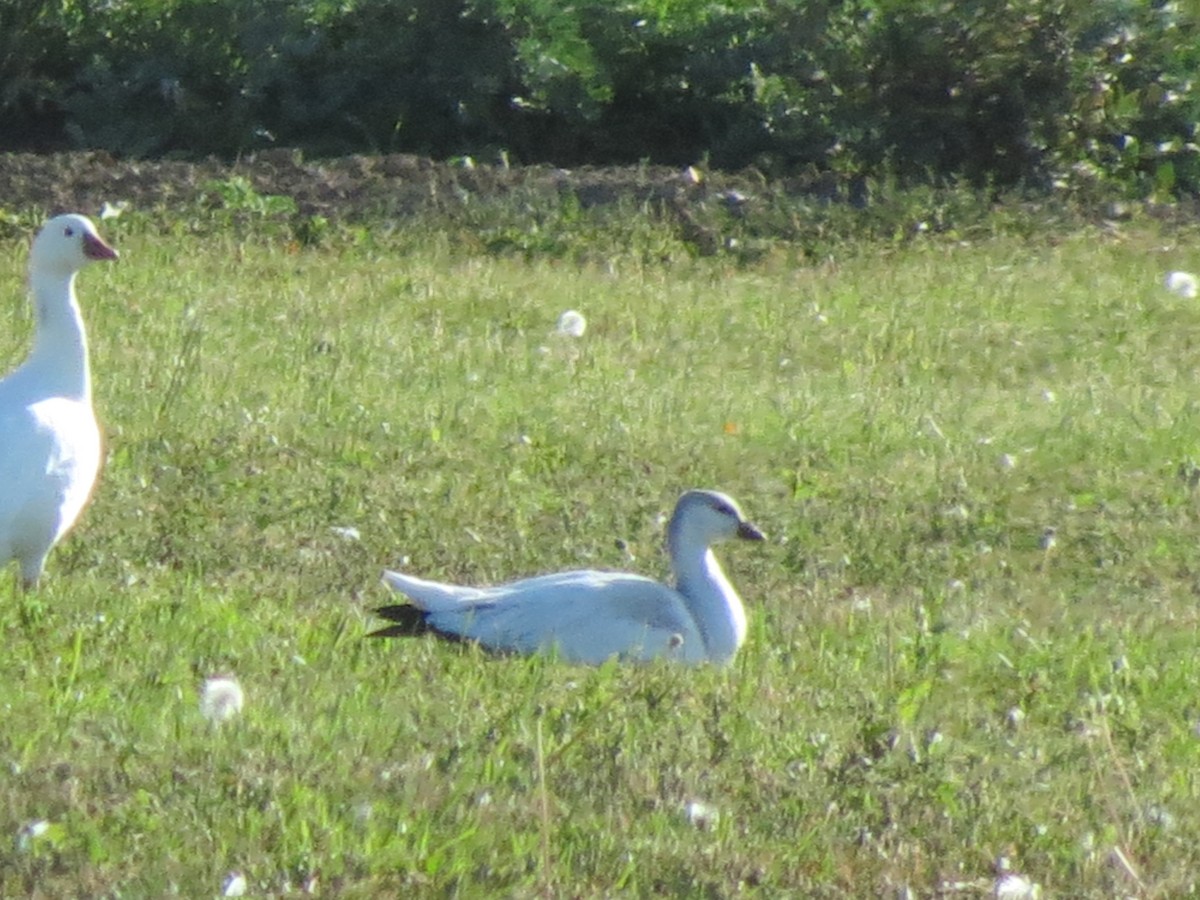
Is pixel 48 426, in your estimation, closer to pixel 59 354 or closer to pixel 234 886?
pixel 59 354

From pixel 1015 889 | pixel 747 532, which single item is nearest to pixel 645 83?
pixel 747 532

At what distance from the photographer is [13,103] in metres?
15.9

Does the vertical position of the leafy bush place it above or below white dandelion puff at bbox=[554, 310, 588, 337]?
below

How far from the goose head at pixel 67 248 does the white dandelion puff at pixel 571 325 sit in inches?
132

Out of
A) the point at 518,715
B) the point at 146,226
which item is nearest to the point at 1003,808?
the point at 518,715

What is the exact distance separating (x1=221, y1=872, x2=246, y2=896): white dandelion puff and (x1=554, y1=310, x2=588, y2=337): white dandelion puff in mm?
6308

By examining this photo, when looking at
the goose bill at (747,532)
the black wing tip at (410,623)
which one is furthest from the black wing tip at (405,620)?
the goose bill at (747,532)

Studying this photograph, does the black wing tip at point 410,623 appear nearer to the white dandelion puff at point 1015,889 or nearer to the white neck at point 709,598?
the white neck at point 709,598

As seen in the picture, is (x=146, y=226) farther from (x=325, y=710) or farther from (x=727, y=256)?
(x=325, y=710)

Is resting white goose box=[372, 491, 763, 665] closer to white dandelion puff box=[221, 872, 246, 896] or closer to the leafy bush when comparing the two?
white dandelion puff box=[221, 872, 246, 896]

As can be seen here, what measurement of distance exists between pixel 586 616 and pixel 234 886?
207 cm

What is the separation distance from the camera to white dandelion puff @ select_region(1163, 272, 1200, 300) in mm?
11422

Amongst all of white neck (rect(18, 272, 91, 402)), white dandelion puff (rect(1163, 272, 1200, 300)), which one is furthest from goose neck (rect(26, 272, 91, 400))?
white dandelion puff (rect(1163, 272, 1200, 300))

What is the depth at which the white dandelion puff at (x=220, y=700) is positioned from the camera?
510 cm
